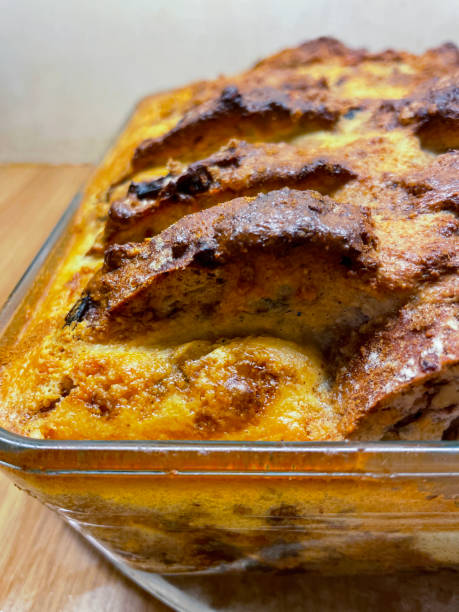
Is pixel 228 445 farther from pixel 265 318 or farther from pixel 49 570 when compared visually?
pixel 49 570

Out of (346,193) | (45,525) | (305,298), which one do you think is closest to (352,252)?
(305,298)

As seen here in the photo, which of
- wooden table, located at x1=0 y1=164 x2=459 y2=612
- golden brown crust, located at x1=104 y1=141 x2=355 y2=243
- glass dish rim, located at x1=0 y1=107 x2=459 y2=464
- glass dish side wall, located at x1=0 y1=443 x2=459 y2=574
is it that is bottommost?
wooden table, located at x1=0 y1=164 x2=459 y2=612

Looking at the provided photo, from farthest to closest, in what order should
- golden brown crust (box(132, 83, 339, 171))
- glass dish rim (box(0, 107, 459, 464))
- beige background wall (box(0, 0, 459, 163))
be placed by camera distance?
beige background wall (box(0, 0, 459, 163))
golden brown crust (box(132, 83, 339, 171))
glass dish rim (box(0, 107, 459, 464))

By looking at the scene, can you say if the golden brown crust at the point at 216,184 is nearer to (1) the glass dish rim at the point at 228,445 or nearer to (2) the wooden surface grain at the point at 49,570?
(1) the glass dish rim at the point at 228,445

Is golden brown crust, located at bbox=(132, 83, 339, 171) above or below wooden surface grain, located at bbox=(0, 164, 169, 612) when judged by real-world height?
above

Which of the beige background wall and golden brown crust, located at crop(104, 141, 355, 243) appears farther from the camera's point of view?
the beige background wall

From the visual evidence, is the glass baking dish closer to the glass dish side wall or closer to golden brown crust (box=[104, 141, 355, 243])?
the glass dish side wall

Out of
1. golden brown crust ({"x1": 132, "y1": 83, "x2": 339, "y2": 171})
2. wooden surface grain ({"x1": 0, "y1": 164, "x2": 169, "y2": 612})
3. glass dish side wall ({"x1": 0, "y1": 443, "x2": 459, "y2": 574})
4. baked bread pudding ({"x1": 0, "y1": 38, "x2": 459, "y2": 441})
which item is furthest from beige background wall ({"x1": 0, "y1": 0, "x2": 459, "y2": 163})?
glass dish side wall ({"x1": 0, "y1": 443, "x2": 459, "y2": 574})
